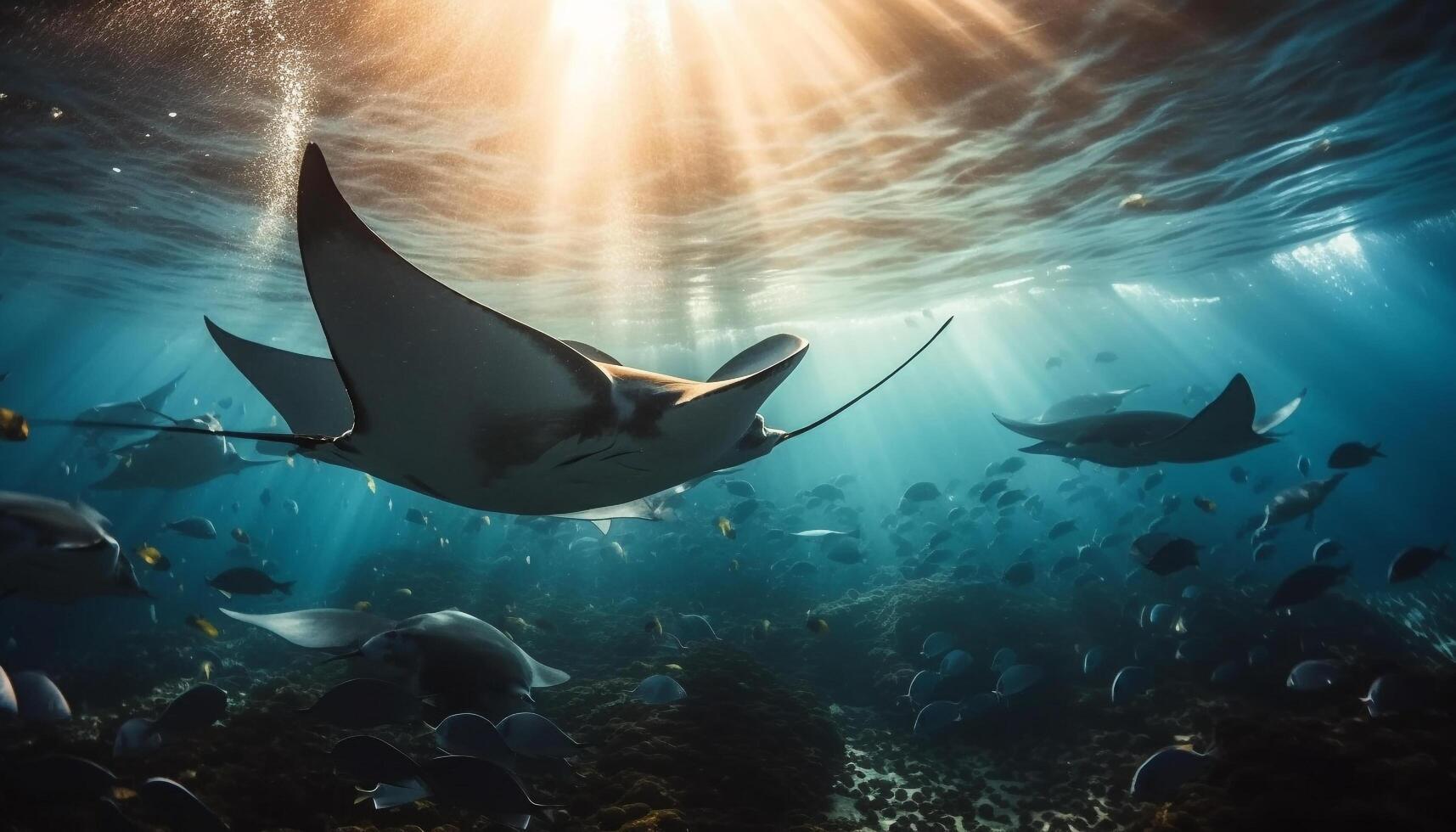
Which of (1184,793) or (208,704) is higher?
(208,704)

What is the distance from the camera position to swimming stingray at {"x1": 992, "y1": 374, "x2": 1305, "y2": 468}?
17.4ft

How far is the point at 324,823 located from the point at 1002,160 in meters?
12.9

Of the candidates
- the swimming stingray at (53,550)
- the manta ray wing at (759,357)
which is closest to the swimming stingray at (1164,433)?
the manta ray wing at (759,357)

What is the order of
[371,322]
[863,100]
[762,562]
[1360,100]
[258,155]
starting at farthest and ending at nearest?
[762,562] < [1360,100] < [258,155] < [863,100] < [371,322]

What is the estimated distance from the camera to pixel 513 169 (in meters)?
9.98

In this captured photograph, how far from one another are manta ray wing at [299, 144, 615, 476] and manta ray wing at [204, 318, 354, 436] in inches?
58.0

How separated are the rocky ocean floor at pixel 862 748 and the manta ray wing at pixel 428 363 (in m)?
3.08

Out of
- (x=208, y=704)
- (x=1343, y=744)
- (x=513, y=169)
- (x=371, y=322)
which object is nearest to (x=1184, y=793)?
(x=1343, y=744)

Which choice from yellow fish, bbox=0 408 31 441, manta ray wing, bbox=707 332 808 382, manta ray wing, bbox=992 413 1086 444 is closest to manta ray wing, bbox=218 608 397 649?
manta ray wing, bbox=707 332 808 382

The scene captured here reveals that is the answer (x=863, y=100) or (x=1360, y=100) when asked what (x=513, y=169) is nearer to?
(x=863, y=100)

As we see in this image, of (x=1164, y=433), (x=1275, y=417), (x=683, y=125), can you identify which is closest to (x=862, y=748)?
(x=1164, y=433)

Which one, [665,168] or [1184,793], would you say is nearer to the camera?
[1184,793]

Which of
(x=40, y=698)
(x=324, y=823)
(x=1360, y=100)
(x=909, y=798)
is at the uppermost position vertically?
(x=1360, y=100)

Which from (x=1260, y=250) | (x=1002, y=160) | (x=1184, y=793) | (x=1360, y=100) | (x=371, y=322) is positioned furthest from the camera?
(x=1260, y=250)
